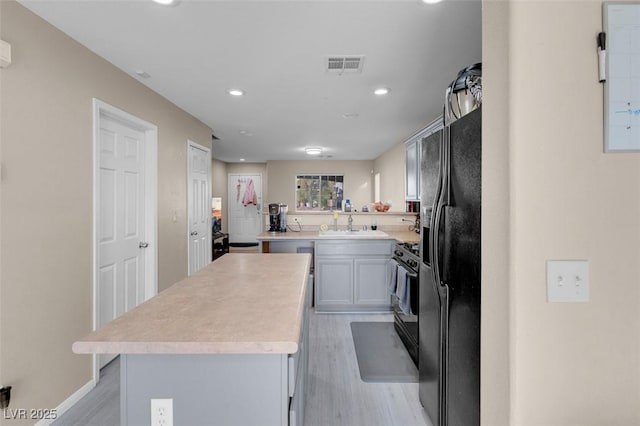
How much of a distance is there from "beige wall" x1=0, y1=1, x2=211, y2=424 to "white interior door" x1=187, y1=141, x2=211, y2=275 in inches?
63.2

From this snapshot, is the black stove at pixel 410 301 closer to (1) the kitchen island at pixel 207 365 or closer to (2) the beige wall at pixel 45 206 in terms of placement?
(1) the kitchen island at pixel 207 365

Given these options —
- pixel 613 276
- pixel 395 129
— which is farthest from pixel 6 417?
pixel 395 129

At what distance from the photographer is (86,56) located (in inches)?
85.5

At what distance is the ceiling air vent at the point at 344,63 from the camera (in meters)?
2.26

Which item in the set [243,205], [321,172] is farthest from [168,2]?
[243,205]

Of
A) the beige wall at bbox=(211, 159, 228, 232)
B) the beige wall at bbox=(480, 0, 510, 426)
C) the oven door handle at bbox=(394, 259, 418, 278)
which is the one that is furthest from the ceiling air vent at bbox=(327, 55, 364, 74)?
the beige wall at bbox=(211, 159, 228, 232)

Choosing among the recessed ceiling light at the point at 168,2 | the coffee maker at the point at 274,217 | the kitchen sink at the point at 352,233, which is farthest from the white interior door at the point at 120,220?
the kitchen sink at the point at 352,233

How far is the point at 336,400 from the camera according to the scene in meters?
2.04

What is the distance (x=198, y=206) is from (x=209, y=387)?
360 cm

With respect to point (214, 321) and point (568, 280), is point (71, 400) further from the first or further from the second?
point (568, 280)

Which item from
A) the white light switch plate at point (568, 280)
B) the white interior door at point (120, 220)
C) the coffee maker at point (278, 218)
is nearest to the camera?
the white light switch plate at point (568, 280)

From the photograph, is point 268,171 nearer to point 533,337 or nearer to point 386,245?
point 386,245

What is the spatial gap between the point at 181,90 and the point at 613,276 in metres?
3.42

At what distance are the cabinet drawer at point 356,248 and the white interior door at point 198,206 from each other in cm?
175
